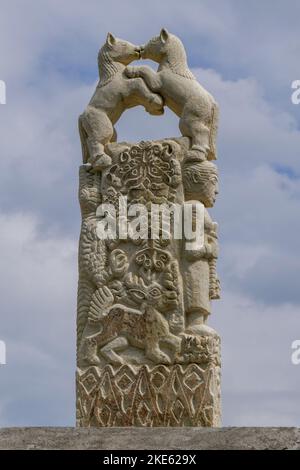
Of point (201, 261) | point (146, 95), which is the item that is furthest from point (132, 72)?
point (201, 261)

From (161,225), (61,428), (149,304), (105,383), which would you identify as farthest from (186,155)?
(61,428)

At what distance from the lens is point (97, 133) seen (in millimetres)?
12031

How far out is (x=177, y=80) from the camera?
11961 mm

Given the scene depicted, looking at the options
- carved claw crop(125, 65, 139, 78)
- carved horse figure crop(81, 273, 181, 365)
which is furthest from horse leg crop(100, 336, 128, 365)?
carved claw crop(125, 65, 139, 78)

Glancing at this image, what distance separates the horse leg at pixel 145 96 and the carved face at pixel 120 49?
291 millimetres

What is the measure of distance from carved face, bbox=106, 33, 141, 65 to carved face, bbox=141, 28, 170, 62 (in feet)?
0.29

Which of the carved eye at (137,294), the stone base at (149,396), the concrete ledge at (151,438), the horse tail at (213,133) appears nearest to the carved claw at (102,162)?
the horse tail at (213,133)

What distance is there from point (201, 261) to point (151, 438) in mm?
2505

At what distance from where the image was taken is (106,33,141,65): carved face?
12180mm

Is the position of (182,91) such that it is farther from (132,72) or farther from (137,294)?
(137,294)

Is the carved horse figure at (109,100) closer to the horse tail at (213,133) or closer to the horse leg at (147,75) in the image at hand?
the horse leg at (147,75)

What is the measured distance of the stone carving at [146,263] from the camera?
11.3m

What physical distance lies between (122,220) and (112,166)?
60 cm

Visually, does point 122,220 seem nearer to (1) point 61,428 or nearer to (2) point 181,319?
(2) point 181,319
